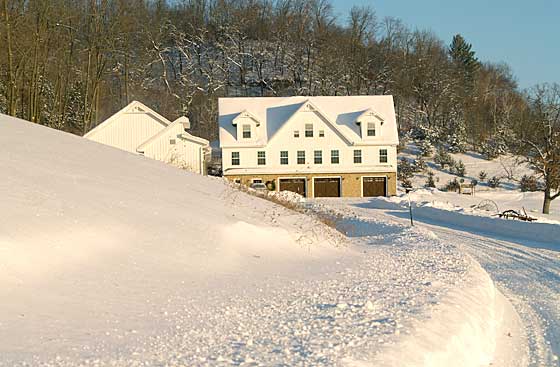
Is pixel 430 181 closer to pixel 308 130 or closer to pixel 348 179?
pixel 348 179

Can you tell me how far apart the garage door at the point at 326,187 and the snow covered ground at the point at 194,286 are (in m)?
33.8

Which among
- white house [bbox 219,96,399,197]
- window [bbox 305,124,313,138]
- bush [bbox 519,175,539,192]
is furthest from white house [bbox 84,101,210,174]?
bush [bbox 519,175,539,192]

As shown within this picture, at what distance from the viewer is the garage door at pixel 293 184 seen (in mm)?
48625

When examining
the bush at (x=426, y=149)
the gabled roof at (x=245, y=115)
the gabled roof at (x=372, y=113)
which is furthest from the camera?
the bush at (x=426, y=149)

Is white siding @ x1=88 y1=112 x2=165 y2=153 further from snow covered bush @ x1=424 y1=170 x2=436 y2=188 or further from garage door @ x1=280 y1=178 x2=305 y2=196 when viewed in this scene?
snow covered bush @ x1=424 y1=170 x2=436 y2=188

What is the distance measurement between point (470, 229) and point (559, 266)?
9871mm

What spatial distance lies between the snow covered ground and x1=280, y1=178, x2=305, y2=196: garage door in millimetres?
33978

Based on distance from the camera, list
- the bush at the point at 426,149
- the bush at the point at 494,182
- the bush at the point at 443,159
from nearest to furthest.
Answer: the bush at the point at 494,182
the bush at the point at 443,159
the bush at the point at 426,149

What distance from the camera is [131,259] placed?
9172mm

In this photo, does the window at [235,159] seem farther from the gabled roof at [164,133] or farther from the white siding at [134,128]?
the white siding at [134,128]

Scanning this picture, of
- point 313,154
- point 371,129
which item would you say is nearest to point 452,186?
point 371,129

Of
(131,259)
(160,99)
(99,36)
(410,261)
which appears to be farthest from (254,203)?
(160,99)

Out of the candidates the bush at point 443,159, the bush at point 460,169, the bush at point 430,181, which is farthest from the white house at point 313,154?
the bush at point 443,159

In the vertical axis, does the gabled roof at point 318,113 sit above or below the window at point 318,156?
above
